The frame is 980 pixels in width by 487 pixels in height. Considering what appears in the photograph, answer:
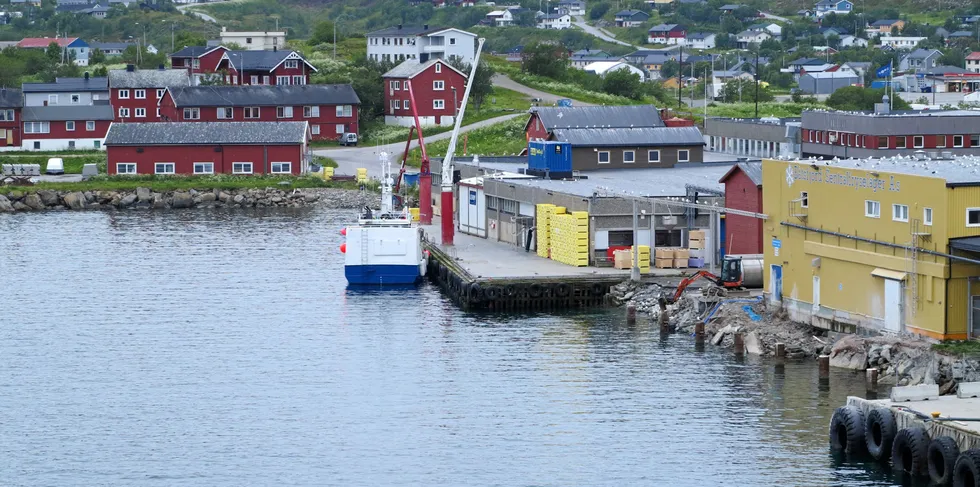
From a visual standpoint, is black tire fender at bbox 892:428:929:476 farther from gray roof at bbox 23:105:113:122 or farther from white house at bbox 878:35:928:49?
white house at bbox 878:35:928:49

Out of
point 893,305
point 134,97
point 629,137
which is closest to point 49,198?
point 134,97

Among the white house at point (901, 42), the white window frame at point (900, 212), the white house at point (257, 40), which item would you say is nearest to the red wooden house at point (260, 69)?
the white house at point (257, 40)

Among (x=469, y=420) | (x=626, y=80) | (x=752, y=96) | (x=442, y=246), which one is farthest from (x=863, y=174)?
(x=752, y=96)

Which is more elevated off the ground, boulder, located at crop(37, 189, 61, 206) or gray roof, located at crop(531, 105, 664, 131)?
gray roof, located at crop(531, 105, 664, 131)

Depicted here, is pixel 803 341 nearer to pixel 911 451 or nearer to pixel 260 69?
pixel 911 451

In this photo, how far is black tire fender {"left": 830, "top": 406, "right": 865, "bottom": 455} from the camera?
30.4m

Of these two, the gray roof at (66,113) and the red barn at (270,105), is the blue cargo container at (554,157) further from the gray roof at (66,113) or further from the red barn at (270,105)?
the gray roof at (66,113)

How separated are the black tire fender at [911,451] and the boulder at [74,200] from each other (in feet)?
190

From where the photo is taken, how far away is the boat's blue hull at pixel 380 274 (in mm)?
53312

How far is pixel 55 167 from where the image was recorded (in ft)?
289

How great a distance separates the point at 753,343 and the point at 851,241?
3.57m

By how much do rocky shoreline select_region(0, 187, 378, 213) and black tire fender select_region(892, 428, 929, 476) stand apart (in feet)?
171

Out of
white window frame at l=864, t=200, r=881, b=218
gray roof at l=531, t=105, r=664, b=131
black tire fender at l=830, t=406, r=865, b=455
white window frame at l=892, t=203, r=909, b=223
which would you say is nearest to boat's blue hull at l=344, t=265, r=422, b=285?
gray roof at l=531, t=105, r=664, b=131

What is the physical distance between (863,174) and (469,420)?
1083 cm
